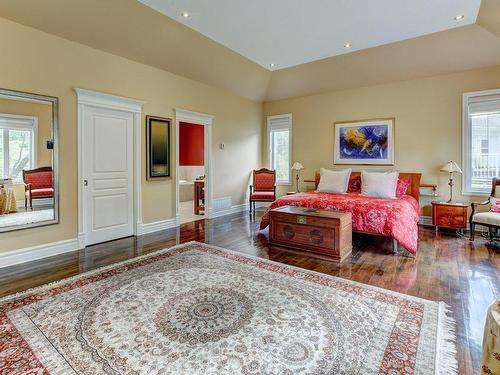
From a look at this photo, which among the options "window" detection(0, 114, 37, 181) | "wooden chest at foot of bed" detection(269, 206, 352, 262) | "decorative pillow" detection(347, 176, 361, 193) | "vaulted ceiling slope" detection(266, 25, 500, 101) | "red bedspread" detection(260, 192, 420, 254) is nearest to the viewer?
"window" detection(0, 114, 37, 181)

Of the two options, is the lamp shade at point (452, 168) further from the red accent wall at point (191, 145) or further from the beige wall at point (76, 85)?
the red accent wall at point (191, 145)

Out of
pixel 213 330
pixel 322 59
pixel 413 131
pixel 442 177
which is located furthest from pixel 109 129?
pixel 442 177

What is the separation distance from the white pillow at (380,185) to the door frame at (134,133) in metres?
3.97

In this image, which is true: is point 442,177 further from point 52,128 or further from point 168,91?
point 52,128

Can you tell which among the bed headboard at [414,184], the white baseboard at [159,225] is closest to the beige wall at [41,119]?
the white baseboard at [159,225]

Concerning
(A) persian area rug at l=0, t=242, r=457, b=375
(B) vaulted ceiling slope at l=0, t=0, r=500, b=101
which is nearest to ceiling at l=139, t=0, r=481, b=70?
(B) vaulted ceiling slope at l=0, t=0, r=500, b=101

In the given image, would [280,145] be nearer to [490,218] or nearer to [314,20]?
[314,20]

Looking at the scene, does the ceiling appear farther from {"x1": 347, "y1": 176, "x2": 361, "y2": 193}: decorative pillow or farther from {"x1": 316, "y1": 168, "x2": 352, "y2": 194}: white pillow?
{"x1": 347, "y1": 176, "x2": 361, "y2": 193}: decorative pillow

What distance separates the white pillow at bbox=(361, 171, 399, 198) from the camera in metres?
4.84

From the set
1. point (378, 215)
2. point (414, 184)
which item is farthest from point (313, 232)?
point (414, 184)

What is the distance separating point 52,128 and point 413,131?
Result: 6115 mm

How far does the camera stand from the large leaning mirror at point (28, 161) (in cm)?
342

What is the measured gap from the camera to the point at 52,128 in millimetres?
3686

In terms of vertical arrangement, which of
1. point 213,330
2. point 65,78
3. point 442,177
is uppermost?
point 65,78
